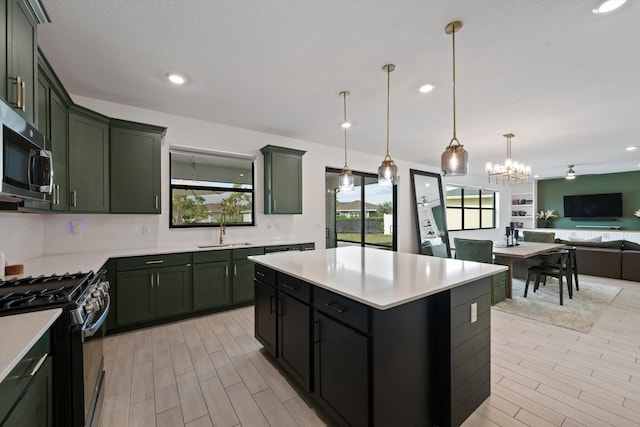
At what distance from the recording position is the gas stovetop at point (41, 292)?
1268mm

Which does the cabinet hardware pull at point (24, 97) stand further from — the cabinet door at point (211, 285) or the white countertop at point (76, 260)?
the cabinet door at point (211, 285)

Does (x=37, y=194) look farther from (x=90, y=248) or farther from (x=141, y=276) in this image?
(x=90, y=248)

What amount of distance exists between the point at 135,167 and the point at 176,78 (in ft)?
4.06

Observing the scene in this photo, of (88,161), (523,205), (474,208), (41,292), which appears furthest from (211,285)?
(523,205)

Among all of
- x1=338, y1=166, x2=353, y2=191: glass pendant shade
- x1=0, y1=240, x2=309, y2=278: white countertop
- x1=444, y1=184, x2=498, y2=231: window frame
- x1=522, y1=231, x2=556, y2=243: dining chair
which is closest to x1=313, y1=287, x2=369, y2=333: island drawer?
x1=338, y1=166, x2=353, y2=191: glass pendant shade

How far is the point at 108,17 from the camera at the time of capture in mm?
1872

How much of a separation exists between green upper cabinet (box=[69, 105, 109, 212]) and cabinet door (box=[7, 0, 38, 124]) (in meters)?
1.18

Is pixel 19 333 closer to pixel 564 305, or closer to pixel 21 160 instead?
pixel 21 160

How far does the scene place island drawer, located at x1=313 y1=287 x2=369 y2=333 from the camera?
4.62 feet

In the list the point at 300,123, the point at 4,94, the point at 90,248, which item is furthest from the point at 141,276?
the point at 300,123

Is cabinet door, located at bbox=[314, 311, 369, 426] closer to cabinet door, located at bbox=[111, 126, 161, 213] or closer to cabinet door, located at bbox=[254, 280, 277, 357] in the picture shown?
cabinet door, located at bbox=[254, 280, 277, 357]

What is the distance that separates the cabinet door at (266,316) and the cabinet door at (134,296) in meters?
1.42

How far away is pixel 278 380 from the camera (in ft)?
7.09

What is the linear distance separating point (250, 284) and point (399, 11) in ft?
11.2
